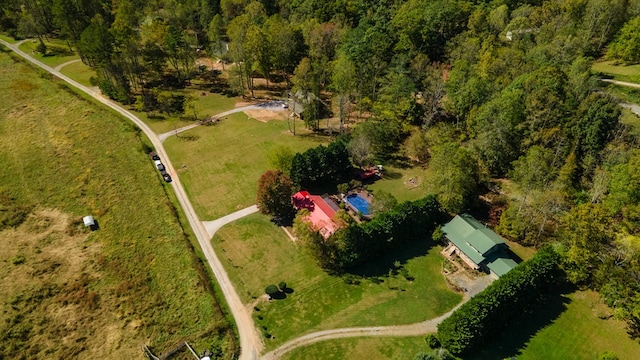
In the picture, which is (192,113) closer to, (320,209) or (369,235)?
(320,209)

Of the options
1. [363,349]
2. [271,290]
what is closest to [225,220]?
[271,290]

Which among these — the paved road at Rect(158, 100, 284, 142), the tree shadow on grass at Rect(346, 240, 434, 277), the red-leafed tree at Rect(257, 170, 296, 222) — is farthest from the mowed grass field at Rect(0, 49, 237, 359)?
the tree shadow on grass at Rect(346, 240, 434, 277)

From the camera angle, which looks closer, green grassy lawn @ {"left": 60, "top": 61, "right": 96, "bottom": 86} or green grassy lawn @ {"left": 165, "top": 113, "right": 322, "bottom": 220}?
green grassy lawn @ {"left": 165, "top": 113, "right": 322, "bottom": 220}

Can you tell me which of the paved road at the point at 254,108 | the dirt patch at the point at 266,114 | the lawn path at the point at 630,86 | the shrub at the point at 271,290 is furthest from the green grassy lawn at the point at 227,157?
the lawn path at the point at 630,86

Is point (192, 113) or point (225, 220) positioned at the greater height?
point (192, 113)

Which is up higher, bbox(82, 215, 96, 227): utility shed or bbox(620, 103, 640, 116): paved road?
bbox(620, 103, 640, 116): paved road

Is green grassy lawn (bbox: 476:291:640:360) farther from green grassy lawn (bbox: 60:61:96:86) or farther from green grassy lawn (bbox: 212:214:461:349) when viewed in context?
green grassy lawn (bbox: 60:61:96:86)
